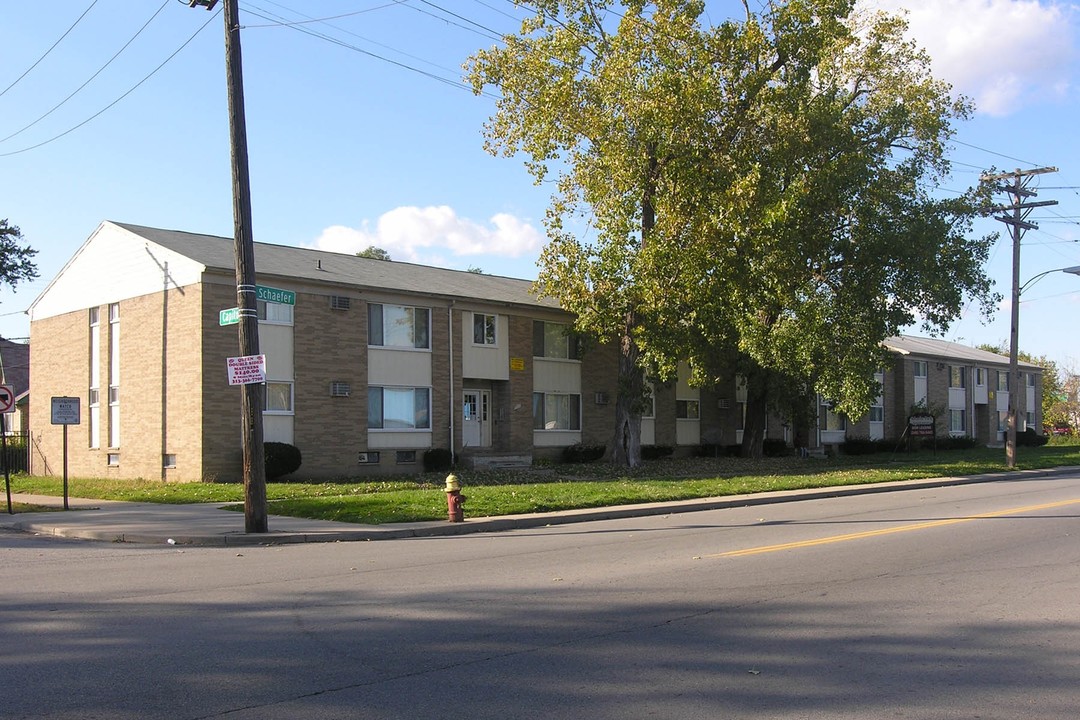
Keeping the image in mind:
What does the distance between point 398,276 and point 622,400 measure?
8.54 metres

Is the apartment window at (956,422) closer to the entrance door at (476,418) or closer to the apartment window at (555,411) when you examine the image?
the apartment window at (555,411)

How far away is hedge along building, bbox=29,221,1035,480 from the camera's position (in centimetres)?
2562

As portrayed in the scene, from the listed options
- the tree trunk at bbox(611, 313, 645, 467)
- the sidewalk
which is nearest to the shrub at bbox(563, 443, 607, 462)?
the tree trunk at bbox(611, 313, 645, 467)

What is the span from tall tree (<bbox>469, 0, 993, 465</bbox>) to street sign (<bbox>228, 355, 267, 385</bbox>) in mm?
14612

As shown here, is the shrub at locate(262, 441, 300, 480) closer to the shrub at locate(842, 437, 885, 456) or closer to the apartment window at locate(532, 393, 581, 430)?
the apartment window at locate(532, 393, 581, 430)

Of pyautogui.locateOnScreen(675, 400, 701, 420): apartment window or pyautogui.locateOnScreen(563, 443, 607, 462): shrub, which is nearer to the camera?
pyautogui.locateOnScreen(563, 443, 607, 462): shrub

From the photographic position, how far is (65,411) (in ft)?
61.8

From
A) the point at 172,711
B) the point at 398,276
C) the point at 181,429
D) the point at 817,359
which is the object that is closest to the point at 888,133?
the point at 817,359

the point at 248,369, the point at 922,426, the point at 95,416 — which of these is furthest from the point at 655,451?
the point at 248,369

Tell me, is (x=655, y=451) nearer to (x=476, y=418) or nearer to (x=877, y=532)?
(x=476, y=418)

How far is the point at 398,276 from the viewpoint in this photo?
31562mm

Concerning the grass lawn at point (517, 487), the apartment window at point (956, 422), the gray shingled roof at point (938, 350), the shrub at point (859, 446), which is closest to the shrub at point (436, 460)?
the grass lawn at point (517, 487)

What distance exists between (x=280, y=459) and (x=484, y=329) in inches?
365

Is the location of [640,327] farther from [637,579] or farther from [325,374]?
[637,579]
